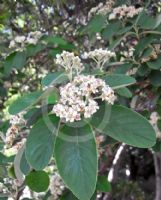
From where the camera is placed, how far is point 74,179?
1.07m

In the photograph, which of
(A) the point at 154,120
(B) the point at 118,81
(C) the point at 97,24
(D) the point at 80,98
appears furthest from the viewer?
(C) the point at 97,24

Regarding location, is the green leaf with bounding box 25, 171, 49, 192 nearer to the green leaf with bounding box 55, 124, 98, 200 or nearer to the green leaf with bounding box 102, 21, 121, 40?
the green leaf with bounding box 55, 124, 98, 200

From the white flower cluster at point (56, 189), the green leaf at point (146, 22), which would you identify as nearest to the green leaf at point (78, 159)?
the white flower cluster at point (56, 189)

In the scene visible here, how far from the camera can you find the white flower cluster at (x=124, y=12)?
5.97ft

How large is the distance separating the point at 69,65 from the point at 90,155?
291 mm

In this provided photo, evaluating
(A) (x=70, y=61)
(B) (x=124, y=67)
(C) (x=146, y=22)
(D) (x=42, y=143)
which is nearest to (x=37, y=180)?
(D) (x=42, y=143)

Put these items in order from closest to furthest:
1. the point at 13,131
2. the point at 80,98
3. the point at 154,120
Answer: the point at 80,98 → the point at 13,131 → the point at 154,120

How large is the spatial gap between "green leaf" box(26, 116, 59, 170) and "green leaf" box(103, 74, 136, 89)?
20 centimetres

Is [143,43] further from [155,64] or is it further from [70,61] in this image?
[70,61]

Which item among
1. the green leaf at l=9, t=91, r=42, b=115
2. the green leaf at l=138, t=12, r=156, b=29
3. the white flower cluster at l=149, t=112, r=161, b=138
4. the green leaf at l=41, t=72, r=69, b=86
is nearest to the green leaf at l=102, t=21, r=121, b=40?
the green leaf at l=138, t=12, r=156, b=29

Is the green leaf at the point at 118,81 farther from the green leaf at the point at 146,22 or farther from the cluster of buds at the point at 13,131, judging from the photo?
the green leaf at the point at 146,22

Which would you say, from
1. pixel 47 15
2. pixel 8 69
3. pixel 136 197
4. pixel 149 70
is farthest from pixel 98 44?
pixel 136 197

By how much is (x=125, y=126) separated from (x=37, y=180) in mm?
471

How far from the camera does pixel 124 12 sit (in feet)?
6.05
